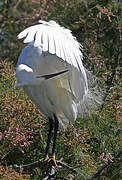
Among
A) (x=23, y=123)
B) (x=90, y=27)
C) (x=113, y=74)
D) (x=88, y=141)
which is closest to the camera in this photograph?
(x=23, y=123)

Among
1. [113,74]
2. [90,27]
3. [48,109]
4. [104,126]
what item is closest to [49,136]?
[48,109]

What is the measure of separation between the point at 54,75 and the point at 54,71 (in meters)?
0.35

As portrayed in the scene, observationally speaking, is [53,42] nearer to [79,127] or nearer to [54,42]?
[54,42]

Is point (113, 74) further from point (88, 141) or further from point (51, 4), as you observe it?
point (51, 4)

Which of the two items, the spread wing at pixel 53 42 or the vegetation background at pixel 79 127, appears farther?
the vegetation background at pixel 79 127

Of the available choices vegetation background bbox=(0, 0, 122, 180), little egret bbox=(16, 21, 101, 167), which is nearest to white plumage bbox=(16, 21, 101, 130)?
little egret bbox=(16, 21, 101, 167)

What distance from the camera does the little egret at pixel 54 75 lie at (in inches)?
134

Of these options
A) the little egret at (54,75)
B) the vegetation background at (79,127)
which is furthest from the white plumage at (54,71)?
the vegetation background at (79,127)

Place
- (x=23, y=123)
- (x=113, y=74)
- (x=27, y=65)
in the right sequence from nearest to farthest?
(x=27, y=65) < (x=23, y=123) < (x=113, y=74)

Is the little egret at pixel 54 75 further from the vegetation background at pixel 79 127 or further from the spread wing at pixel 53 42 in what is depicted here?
the vegetation background at pixel 79 127

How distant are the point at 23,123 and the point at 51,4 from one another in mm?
2222

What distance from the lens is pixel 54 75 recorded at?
3.40 m

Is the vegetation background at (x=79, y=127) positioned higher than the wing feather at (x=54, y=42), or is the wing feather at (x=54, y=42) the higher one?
the wing feather at (x=54, y=42)

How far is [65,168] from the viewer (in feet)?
12.3
